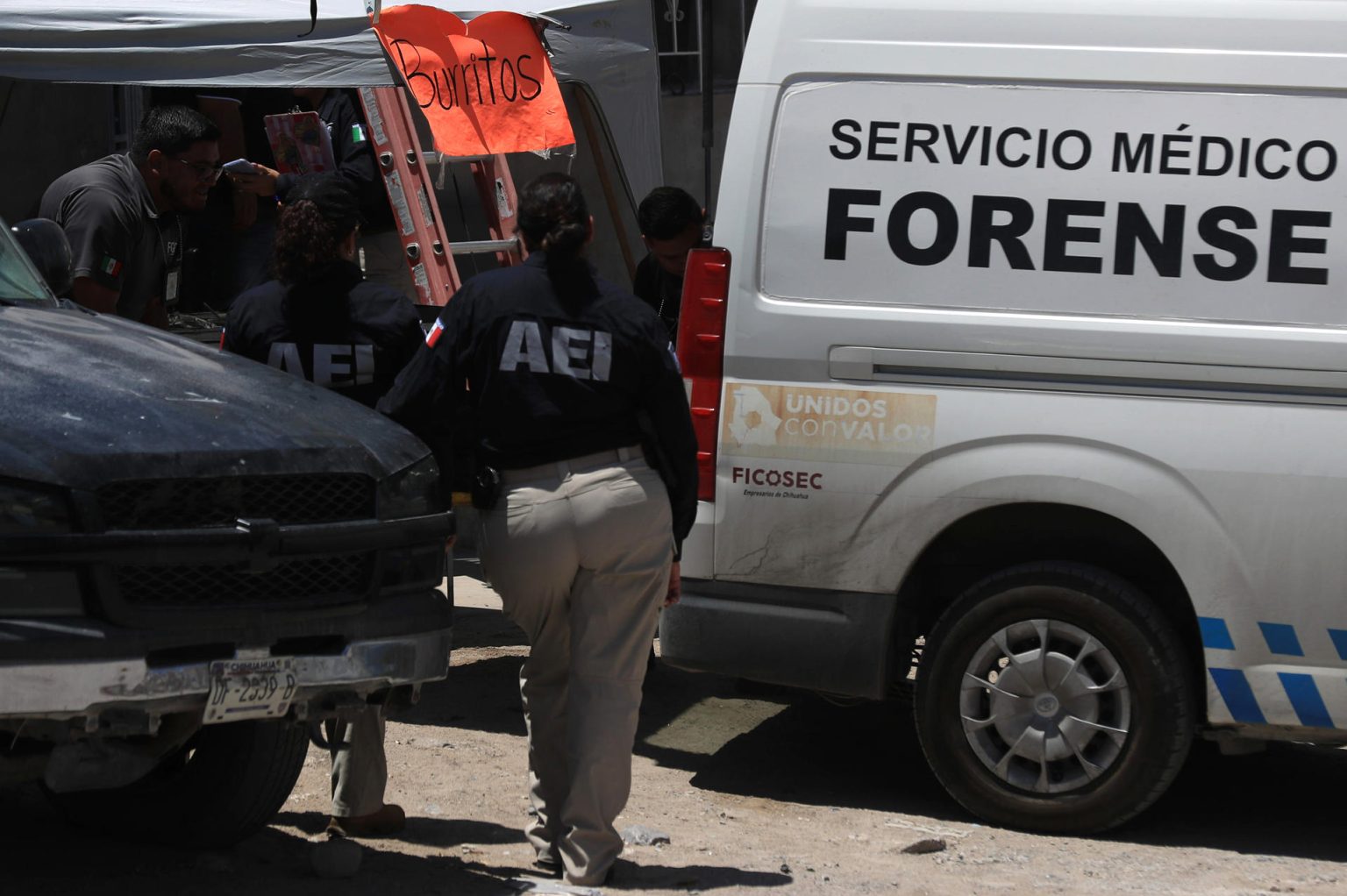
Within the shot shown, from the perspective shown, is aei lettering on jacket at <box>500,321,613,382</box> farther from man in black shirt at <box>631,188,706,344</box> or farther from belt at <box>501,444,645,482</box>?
man in black shirt at <box>631,188,706,344</box>

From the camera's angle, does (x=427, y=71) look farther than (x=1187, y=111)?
Yes

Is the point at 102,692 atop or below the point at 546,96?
below

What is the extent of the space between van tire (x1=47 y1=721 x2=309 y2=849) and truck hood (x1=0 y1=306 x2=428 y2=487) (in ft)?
2.56

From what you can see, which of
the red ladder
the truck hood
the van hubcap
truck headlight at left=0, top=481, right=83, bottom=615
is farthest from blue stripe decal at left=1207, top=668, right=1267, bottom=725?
the red ladder

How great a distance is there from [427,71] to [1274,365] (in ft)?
13.8

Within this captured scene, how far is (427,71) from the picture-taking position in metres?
7.59

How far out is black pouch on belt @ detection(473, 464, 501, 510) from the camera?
433 cm

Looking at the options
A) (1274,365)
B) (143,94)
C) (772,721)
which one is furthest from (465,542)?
(143,94)

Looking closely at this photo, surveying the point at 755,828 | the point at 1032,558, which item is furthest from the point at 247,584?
the point at 1032,558

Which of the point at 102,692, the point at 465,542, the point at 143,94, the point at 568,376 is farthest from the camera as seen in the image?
the point at 143,94

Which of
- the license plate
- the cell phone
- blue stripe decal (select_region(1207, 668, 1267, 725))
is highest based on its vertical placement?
the cell phone

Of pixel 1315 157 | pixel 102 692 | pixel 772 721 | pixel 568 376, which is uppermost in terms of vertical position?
pixel 1315 157

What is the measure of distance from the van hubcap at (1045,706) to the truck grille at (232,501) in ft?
6.53

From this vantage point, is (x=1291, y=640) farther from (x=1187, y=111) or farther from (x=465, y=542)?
(x=465, y=542)
